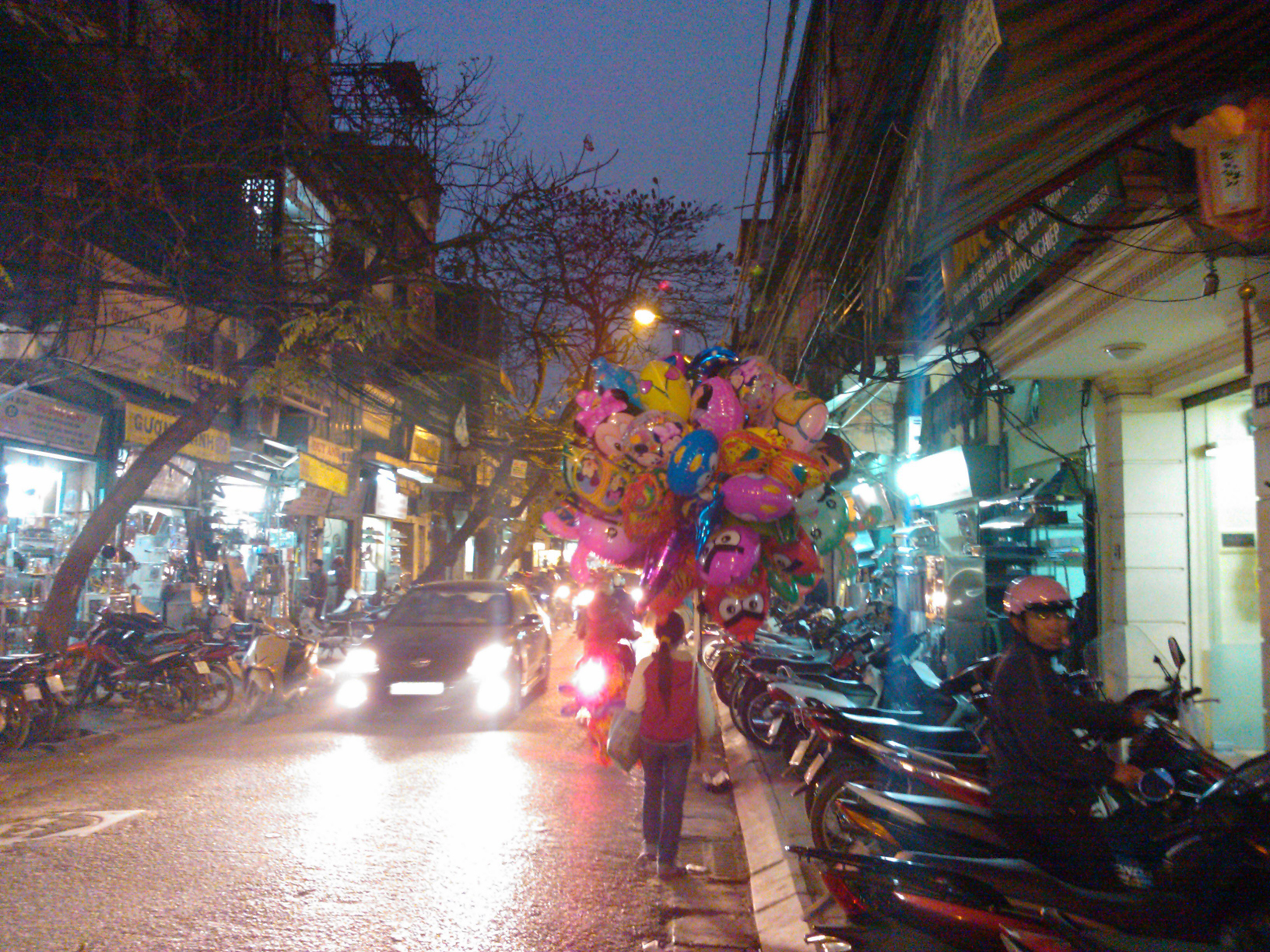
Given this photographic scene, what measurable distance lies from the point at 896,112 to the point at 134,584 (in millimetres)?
13070

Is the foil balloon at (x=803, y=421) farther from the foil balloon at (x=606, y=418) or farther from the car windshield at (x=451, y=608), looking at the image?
the car windshield at (x=451, y=608)

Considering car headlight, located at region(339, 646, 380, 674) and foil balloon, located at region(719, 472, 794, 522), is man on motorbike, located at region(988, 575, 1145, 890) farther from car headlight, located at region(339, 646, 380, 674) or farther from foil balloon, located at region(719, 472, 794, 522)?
car headlight, located at region(339, 646, 380, 674)

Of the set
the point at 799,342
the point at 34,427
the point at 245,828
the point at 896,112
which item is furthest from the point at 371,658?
the point at 799,342

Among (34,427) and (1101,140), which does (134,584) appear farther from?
(1101,140)

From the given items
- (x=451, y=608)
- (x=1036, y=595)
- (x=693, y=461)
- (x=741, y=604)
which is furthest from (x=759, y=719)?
(x=1036, y=595)

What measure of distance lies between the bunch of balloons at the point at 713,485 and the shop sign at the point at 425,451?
19.2 m

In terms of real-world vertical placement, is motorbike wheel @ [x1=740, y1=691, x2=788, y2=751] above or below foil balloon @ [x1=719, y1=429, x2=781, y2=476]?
below

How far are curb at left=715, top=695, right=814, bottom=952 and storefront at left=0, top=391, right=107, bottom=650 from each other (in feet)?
30.1

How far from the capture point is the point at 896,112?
9.09 metres

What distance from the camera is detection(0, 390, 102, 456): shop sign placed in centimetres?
1149

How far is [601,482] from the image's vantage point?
615 cm

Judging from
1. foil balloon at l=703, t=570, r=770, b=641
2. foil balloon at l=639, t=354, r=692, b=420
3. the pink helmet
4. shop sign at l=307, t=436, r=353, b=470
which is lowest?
foil balloon at l=703, t=570, r=770, b=641

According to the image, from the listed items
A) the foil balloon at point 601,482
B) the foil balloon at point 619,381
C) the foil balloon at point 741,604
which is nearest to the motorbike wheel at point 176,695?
the foil balloon at point 601,482

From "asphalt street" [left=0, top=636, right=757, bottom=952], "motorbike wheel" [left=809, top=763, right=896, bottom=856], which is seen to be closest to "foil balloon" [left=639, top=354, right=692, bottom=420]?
"motorbike wheel" [left=809, top=763, right=896, bottom=856]
